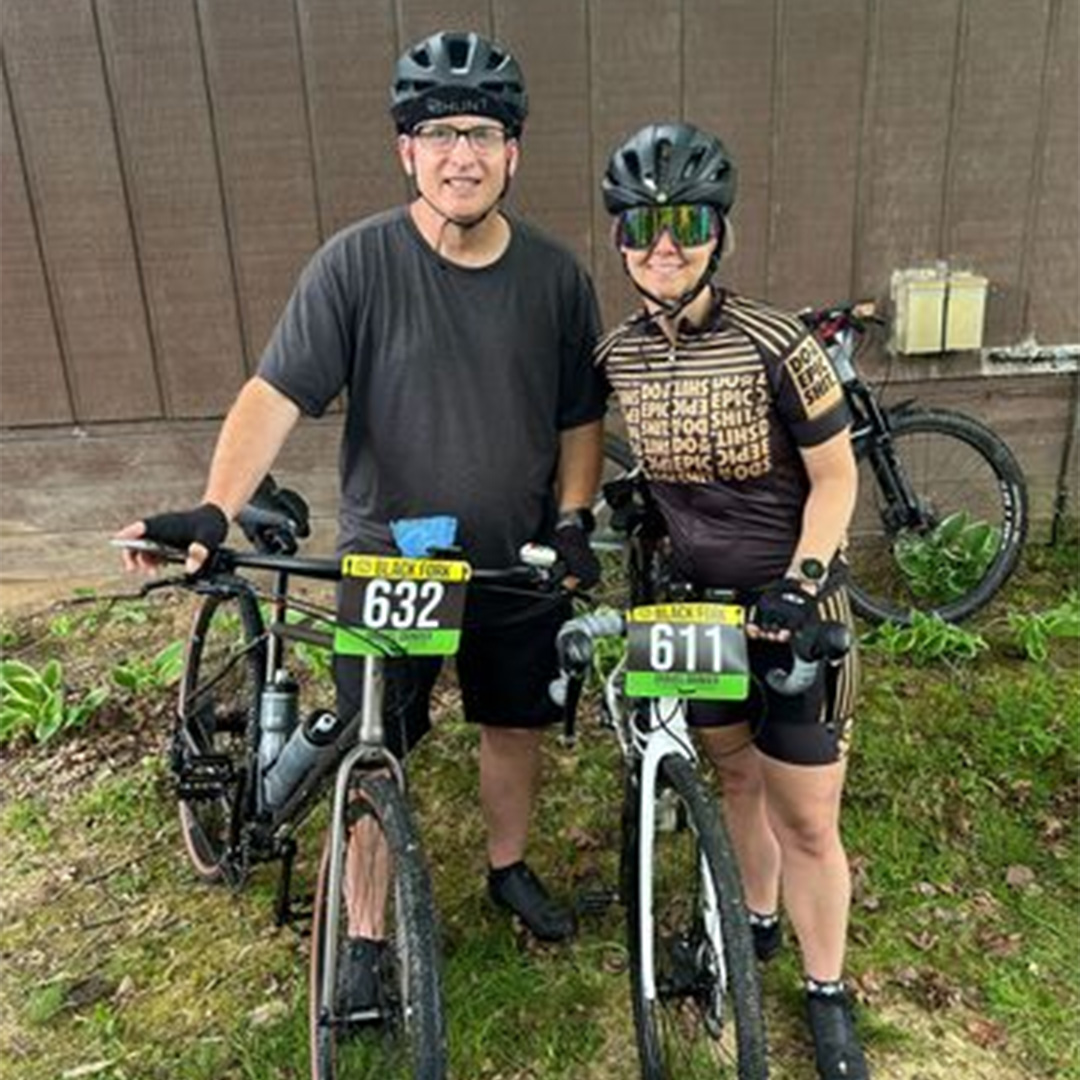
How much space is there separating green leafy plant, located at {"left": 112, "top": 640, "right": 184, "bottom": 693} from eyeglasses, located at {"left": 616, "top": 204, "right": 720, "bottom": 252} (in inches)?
99.0

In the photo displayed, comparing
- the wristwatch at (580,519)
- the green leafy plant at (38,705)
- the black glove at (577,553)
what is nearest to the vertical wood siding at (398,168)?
the green leafy plant at (38,705)

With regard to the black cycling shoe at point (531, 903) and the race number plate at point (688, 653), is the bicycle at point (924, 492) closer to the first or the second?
the black cycling shoe at point (531, 903)

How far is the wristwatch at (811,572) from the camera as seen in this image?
6.79 ft

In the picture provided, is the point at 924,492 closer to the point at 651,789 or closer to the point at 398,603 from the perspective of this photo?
the point at 651,789

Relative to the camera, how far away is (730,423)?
2.11 m

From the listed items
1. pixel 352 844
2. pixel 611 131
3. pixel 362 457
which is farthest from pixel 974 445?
pixel 352 844

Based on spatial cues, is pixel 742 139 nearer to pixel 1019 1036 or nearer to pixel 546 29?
pixel 546 29

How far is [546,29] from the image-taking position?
13.3ft

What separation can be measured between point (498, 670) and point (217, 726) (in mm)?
879

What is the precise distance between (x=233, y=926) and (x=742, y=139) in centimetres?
337

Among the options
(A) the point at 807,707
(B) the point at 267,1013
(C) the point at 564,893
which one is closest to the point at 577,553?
(A) the point at 807,707

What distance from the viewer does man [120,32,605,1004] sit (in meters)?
2.28

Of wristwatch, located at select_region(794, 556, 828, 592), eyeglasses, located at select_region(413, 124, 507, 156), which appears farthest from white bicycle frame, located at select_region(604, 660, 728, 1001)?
eyeglasses, located at select_region(413, 124, 507, 156)

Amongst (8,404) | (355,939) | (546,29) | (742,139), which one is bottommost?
(355,939)
